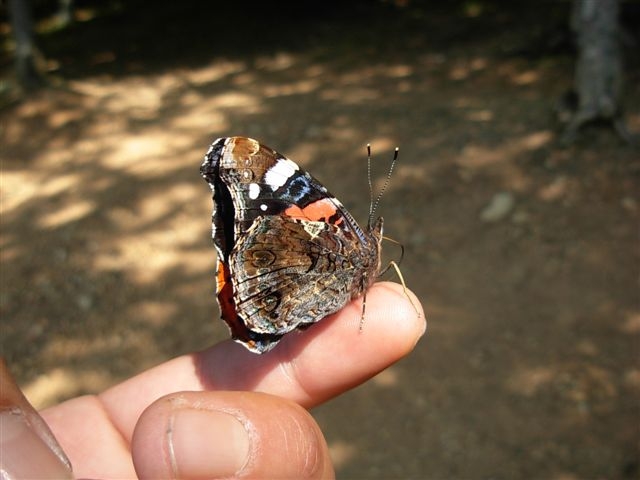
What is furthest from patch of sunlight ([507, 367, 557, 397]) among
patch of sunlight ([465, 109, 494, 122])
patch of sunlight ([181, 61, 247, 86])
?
patch of sunlight ([181, 61, 247, 86])

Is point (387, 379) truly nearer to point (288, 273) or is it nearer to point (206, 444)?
point (288, 273)

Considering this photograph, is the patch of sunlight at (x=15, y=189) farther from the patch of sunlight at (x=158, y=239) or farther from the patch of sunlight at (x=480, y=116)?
the patch of sunlight at (x=480, y=116)

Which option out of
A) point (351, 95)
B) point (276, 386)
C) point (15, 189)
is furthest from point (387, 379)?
point (351, 95)

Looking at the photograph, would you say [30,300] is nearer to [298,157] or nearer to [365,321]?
[298,157]

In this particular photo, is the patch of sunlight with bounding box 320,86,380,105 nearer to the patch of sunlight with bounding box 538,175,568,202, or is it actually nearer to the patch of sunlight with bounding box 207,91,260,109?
the patch of sunlight with bounding box 207,91,260,109

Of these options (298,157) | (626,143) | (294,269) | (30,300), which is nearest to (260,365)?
(294,269)

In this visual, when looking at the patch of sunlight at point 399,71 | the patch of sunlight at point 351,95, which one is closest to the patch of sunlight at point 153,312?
the patch of sunlight at point 351,95

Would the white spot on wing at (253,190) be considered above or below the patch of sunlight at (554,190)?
above

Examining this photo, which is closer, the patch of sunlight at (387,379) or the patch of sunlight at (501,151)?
the patch of sunlight at (387,379)
